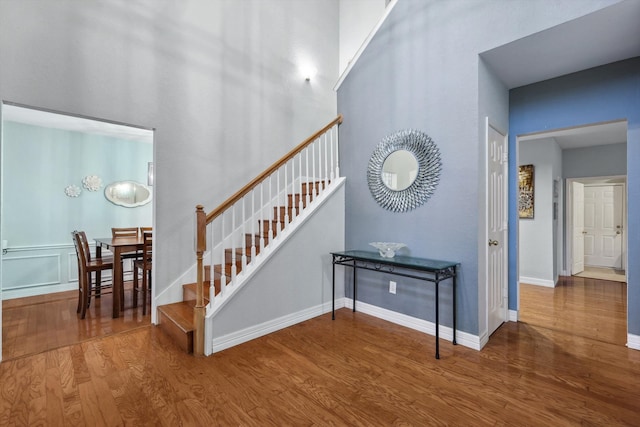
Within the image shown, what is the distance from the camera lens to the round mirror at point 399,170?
325 centimetres

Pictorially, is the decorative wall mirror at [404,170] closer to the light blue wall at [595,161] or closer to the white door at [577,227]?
the light blue wall at [595,161]

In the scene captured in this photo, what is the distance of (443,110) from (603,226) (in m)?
6.40

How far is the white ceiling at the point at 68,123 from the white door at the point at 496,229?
152 inches

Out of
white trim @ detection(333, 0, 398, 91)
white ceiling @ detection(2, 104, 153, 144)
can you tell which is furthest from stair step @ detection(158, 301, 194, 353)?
white trim @ detection(333, 0, 398, 91)

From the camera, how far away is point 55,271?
4.60m

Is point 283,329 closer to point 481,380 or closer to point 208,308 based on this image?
point 208,308

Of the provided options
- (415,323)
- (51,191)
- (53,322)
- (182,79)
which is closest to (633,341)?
(415,323)

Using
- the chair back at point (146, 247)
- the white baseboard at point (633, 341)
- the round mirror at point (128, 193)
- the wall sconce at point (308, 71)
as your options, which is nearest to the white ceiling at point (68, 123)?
the round mirror at point (128, 193)

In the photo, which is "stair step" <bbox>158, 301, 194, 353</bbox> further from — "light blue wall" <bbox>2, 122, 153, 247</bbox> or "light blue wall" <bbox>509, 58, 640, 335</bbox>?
"light blue wall" <bbox>509, 58, 640, 335</bbox>

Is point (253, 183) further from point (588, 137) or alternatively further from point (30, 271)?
point (588, 137)

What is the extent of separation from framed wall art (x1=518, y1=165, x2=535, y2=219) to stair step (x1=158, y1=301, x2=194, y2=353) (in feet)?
17.7

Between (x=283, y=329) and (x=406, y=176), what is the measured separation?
2095mm

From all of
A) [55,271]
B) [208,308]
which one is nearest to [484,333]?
[208,308]

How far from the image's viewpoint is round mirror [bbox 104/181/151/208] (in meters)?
5.19
